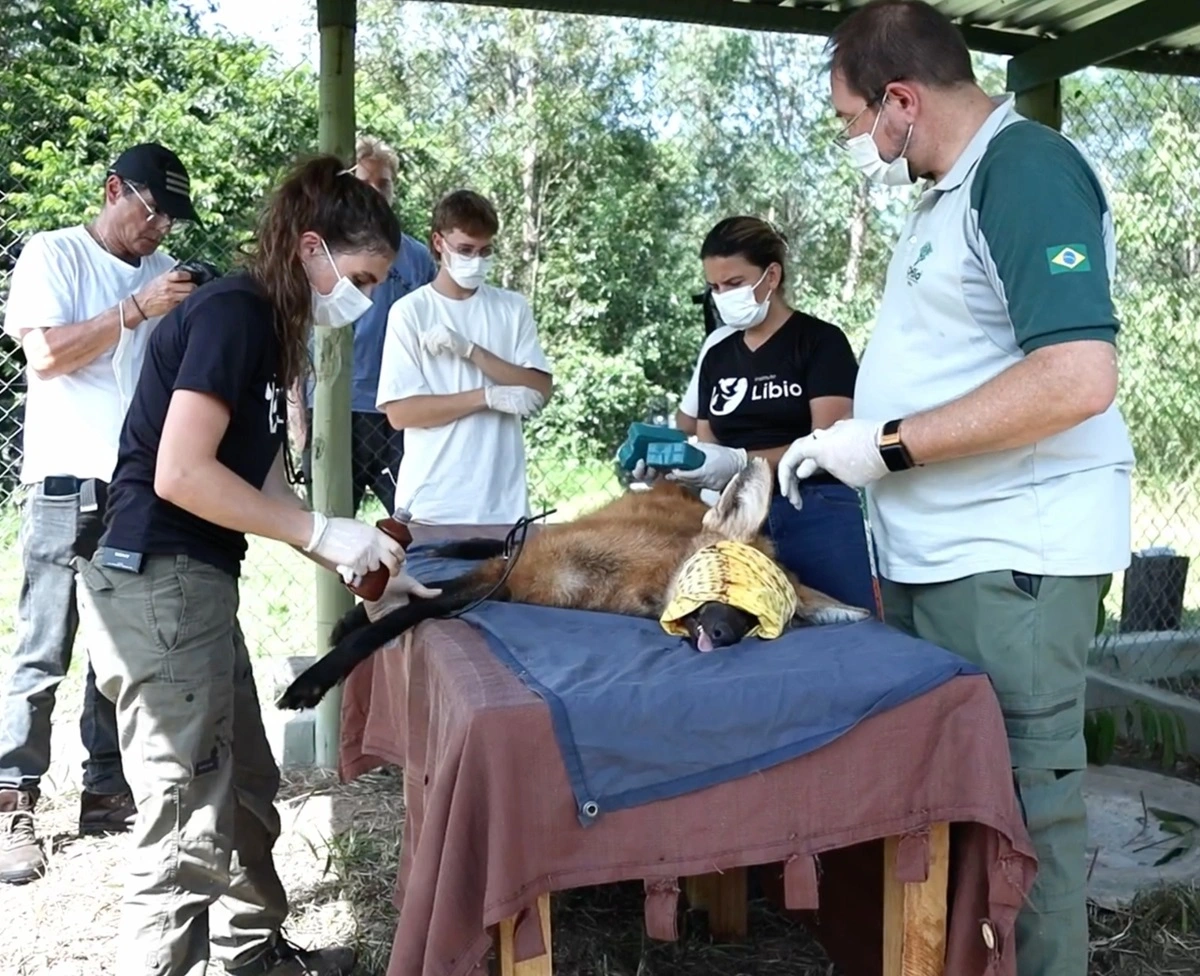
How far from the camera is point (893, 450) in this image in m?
2.08

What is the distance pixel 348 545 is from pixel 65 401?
173 cm

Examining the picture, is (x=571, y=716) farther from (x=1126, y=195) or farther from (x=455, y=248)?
(x=1126, y=195)

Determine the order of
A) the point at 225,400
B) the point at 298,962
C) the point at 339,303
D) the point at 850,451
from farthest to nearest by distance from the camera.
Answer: the point at 298,962, the point at 339,303, the point at 225,400, the point at 850,451

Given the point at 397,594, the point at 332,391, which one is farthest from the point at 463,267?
the point at 397,594

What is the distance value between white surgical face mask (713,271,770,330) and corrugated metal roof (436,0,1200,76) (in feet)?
4.59

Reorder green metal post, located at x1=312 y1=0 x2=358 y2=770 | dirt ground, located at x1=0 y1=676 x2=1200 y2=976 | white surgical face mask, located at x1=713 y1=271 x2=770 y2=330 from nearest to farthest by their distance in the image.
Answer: dirt ground, located at x1=0 y1=676 x2=1200 y2=976 → white surgical face mask, located at x1=713 y1=271 x2=770 y2=330 → green metal post, located at x1=312 y1=0 x2=358 y2=770

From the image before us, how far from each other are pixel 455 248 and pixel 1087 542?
2564mm

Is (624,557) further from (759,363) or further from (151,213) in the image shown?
(151,213)

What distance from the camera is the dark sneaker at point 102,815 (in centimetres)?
385

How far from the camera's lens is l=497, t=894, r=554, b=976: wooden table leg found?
175 cm

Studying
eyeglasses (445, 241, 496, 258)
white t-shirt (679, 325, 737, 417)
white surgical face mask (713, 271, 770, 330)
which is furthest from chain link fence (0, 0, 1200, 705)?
white surgical face mask (713, 271, 770, 330)

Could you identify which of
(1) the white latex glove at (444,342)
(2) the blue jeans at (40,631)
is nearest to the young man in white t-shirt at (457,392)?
(1) the white latex glove at (444,342)

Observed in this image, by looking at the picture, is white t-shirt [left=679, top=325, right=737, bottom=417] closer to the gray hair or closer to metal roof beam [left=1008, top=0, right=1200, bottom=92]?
the gray hair

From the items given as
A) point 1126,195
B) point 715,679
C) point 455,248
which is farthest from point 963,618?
point 1126,195
